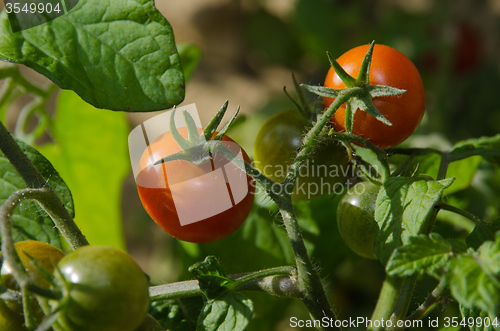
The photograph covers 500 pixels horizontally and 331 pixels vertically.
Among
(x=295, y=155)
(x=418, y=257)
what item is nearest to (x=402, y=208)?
(x=418, y=257)

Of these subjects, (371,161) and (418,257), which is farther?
(371,161)

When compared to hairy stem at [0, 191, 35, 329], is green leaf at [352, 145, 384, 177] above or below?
below

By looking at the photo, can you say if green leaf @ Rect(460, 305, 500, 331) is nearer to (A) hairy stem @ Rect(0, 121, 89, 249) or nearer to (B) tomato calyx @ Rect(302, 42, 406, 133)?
(B) tomato calyx @ Rect(302, 42, 406, 133)

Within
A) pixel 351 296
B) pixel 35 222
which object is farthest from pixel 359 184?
pixel 351 296

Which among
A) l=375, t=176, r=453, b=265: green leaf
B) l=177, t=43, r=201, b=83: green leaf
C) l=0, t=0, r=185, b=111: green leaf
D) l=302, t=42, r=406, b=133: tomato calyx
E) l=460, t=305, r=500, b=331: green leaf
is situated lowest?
l=460, t=305, r=500, b=331: green leaf

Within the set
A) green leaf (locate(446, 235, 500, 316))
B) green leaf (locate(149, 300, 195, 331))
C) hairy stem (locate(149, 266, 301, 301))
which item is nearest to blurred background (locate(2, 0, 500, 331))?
green leaf (locate(149, 300, 195, 331))

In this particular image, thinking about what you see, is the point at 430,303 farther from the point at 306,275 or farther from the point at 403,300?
the point at 306,275
